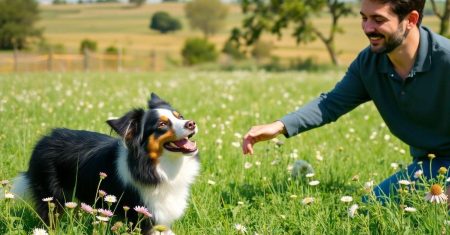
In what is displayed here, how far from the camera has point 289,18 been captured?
33.5 metres

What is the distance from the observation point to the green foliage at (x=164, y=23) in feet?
165

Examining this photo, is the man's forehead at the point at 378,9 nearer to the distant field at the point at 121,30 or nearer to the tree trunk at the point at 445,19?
the tree trunk at the point at 445,19

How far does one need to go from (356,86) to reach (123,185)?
2162mm

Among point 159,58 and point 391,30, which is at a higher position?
point 391,30

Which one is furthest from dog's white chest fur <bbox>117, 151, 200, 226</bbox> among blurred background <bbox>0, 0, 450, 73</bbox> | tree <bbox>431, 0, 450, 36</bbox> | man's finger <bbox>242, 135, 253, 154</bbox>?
tree <bbox>431, 0, 450, 36</bbox>

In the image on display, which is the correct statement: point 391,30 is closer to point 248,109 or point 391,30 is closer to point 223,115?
point 223,115

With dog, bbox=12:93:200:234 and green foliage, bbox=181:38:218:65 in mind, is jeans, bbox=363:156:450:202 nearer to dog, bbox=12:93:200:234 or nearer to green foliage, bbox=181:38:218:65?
dog, bbox=12:93:200:234

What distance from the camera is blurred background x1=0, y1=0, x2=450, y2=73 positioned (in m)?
33.8

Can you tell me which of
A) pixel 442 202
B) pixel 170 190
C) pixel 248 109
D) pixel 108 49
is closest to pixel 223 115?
pixel 248 109

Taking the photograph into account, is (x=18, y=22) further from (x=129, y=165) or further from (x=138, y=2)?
(x=129, y=165)

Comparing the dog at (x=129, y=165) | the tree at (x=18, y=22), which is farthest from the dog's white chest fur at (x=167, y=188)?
the tree at (x=18, y=22)

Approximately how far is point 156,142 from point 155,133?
0.06 metres

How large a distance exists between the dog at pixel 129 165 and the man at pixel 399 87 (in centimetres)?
60

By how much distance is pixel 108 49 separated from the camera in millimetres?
46594
